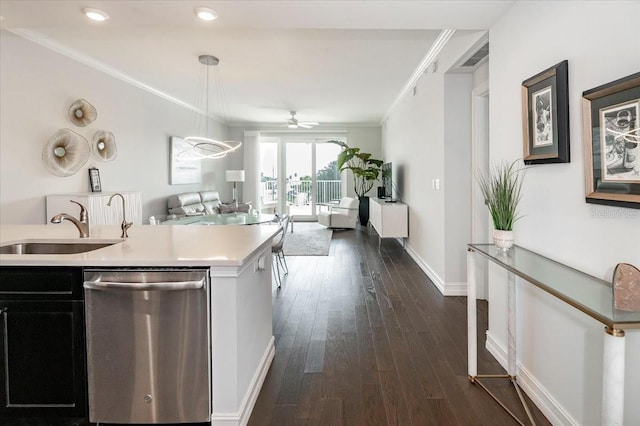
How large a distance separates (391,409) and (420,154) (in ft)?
12.4

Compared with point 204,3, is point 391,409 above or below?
below

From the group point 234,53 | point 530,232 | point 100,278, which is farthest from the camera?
point 234,53

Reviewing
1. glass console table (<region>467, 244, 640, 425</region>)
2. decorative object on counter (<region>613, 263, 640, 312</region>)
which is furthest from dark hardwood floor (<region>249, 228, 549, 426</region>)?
decorative object on counter (<region>613, 263, 640, 312</region>)

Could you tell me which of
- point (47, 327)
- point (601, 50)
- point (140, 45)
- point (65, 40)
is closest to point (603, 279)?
point (601, 50)

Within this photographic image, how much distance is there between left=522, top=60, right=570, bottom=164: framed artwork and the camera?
1770 millimetres

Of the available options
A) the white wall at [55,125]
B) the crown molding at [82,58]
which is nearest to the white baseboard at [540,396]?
the white wall at [55,125]

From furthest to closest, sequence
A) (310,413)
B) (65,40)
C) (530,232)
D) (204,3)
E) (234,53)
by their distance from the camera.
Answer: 1. (234,53)
2. (65,40)
3. (204,3)
4. (530,232)
5. (310,413)

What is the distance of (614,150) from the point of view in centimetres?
143

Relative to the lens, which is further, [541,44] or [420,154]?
[420,154]

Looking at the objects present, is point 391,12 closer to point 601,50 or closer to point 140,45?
point 601,50

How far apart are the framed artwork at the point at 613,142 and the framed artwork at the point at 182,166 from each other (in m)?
6.15

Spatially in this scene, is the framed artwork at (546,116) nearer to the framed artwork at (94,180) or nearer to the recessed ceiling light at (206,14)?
the recessed ceiling light at (206,14)

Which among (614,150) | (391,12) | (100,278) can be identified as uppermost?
(391,12)

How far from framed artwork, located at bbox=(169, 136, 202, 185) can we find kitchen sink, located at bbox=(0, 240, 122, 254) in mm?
4467
